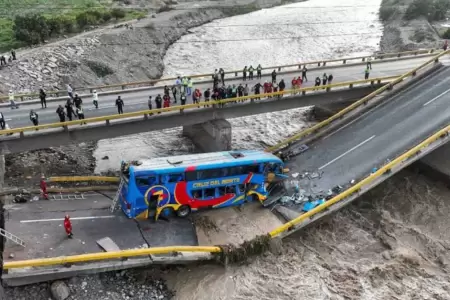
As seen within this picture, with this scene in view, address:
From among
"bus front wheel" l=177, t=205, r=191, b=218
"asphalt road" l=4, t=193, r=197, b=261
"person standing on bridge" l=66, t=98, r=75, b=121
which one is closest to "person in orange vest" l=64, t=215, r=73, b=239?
"asphalt road" l=4, t=193, r=197, b=261

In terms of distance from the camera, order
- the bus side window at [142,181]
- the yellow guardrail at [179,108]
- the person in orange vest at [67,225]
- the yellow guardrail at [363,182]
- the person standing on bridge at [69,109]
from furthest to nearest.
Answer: the person standing on bridge at [69,109], the yellow guardrail at [179,108], the yellow guardrail at [363,182], the bus side window at [142,181], the person in orange vest at [67,225]

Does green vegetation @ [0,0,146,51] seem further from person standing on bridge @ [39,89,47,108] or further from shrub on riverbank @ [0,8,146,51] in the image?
person standing on bridge @ [39,89,47,108]

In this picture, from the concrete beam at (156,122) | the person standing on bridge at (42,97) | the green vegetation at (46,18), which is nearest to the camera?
the concrete beam at (156,122)

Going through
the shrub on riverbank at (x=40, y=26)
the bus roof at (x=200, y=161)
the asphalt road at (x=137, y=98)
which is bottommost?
the bus roof at (x=200, y=161)

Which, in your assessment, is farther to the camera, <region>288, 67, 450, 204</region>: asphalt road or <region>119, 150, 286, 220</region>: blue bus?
<region>288, 67, 450, 204</region>: asphalt road

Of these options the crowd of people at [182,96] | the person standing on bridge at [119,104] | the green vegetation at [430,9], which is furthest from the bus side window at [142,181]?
the green vegetation at [430,9]

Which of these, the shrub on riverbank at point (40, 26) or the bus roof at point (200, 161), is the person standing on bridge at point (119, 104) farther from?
the shrub on riverbank at point (40, 26)

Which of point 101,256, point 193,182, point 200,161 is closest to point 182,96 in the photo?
point 200,161
